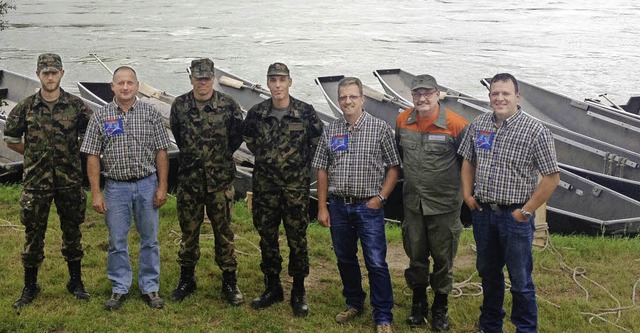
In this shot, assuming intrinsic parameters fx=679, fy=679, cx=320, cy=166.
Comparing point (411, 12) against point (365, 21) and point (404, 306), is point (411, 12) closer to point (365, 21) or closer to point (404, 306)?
point (365, 21)

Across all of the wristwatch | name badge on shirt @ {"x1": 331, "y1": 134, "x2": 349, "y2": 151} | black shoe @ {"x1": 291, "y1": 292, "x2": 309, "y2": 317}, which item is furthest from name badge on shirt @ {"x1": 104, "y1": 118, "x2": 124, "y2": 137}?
the wristwatch

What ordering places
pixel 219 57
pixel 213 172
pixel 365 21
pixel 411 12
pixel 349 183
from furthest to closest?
pixel 411 12, pixel 365 21, pixel 219 57, pixel 213 172, pixel 349 183

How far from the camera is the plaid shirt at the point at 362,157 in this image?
4086 mm

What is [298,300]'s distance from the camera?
4.54m

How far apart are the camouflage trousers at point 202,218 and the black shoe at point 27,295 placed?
99 cm

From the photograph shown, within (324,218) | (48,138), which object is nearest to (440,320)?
(324,218)

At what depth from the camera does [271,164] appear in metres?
4.31

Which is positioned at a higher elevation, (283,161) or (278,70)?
(278,70)

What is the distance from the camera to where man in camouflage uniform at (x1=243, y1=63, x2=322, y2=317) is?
169 inches

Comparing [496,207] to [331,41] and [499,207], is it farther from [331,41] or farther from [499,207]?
A: [331,41]

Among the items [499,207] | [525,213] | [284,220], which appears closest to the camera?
[525,213]

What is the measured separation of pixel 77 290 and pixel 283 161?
1717 mm

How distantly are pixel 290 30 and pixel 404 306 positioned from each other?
2755 centimetres

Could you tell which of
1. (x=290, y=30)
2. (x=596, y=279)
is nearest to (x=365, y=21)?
(x=290, y=30)
